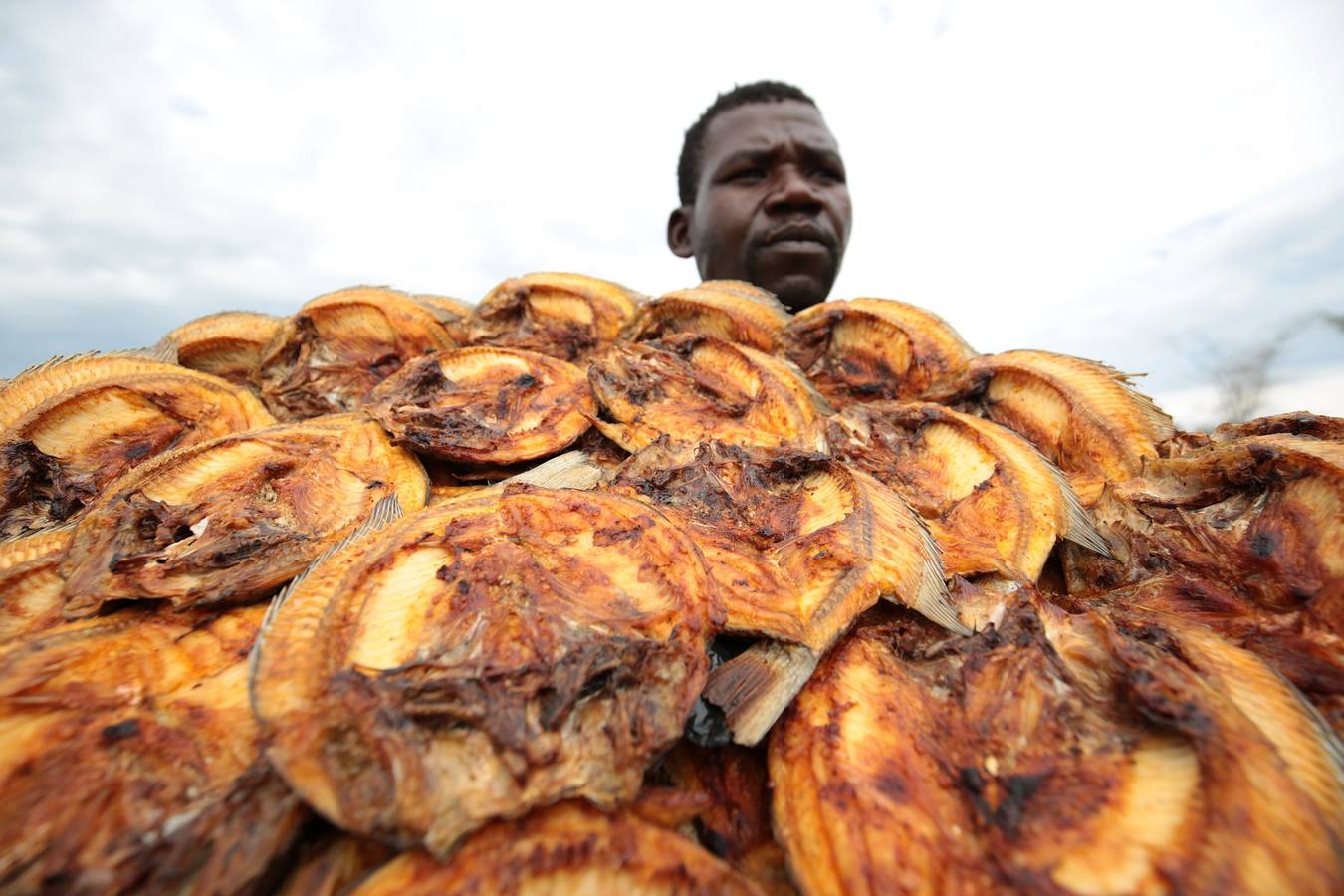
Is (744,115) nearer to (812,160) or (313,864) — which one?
(812,160)

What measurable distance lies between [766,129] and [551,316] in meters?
2.90

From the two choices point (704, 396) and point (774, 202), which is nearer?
point (704, 396)

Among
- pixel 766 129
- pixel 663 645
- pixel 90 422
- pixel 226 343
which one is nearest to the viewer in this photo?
pixel 663 645

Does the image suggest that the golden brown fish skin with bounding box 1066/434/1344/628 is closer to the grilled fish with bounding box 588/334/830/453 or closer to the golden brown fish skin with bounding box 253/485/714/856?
the grilled fish with bounding box 588/334/830/453

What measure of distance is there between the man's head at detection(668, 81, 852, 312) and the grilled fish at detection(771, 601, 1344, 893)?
3.64m

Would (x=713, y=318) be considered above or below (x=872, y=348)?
above

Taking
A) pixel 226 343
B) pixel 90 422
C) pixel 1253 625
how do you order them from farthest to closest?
pixel 226 343, pixel 90 422, pixel 1253 625

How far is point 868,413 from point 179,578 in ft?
7.94

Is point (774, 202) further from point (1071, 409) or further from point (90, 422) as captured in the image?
point (90, 422)

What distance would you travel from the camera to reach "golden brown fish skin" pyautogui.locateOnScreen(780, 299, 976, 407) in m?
3.04

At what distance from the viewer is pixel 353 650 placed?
138 cm

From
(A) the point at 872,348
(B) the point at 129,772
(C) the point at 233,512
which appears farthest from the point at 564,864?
(A) the point at 872,348

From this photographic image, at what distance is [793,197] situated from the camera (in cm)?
471

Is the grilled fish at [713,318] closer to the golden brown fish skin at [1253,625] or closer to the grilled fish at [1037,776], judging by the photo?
the golden brown fish skin at [1253,625]
